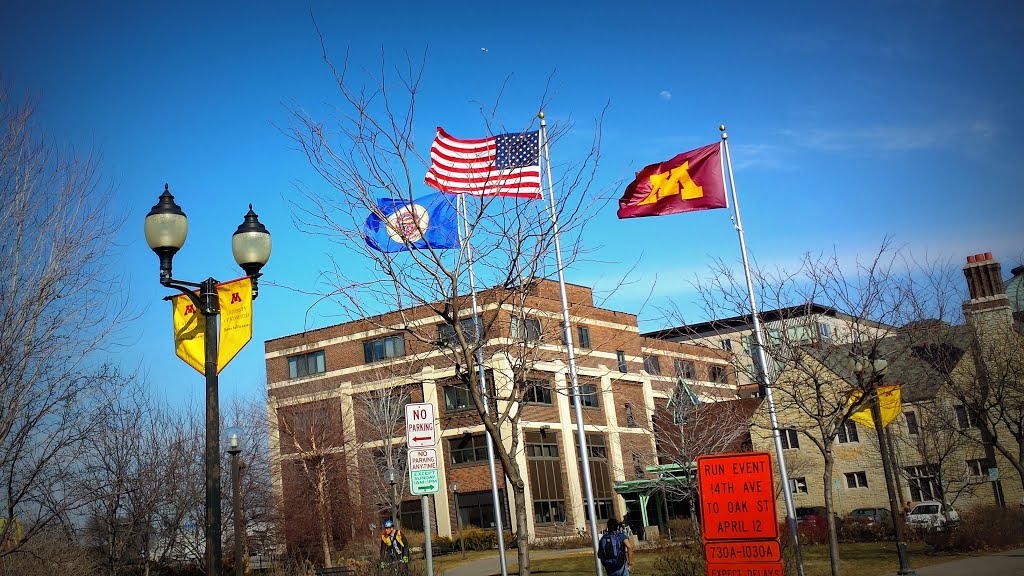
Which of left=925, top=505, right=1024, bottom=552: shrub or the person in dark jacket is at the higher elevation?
the person in dark jacket

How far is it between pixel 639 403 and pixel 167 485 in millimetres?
34429

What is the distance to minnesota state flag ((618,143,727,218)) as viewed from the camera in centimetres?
1964

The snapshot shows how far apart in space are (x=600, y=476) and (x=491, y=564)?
20.0 m

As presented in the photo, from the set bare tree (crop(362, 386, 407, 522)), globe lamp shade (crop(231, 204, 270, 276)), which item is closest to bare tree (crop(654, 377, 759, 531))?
bare tree (crop(362, 386, 407, 522))

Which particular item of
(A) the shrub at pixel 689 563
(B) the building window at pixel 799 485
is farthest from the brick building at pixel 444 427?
(A) the shrub at pixel 689 563

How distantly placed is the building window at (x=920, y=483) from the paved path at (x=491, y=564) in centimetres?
1805

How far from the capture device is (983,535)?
88.7 feet

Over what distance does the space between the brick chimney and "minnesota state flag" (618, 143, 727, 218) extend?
88.5 feet

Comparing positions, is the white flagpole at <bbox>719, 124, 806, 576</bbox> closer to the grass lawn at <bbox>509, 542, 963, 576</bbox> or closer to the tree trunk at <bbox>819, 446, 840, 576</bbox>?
the tree trunk at <bbox>819, 446, 840, 576</bbox>

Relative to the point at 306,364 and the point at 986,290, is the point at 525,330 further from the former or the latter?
the point at 306,364

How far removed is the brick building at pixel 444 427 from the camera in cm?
4497

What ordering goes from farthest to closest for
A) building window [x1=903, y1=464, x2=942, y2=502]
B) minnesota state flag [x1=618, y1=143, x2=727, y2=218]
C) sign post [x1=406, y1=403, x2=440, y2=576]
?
building window [x1=903, y1=464, x2=942, y2=502] → minnesota state flag [x1=618, y1=143, x2=727, y2=218] → sign post [x1=406, y1=403, x2=440, y2=576]

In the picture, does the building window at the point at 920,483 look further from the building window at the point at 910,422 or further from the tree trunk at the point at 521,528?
the tree trunk at the point at 521,528

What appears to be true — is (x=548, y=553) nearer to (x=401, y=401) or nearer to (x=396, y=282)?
(x=401, y=401)
